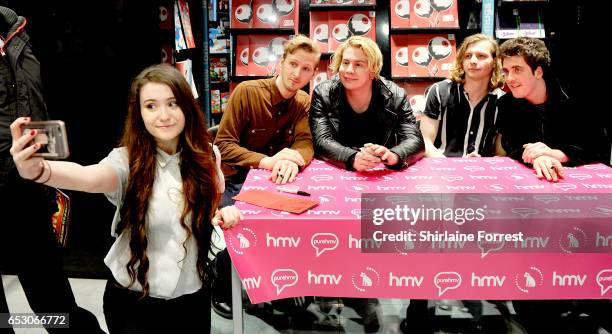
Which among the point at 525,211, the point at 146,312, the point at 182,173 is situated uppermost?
the point at 182,173

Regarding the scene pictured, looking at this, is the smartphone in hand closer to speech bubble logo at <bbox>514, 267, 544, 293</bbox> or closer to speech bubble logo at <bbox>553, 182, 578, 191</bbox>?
speech bubble logo at <bbox>514, 267, 544, 293</bbox>

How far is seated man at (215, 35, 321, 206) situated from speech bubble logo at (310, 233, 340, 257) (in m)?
0.77

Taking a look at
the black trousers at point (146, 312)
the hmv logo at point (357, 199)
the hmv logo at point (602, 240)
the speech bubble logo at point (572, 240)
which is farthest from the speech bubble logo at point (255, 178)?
the hmv logo at point (602, 240)

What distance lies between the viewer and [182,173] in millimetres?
1729

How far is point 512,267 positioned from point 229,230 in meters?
1.00

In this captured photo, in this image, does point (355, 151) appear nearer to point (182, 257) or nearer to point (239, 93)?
point (239, 93)

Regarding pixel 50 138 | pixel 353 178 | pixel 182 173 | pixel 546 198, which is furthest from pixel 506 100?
pixel 50 138

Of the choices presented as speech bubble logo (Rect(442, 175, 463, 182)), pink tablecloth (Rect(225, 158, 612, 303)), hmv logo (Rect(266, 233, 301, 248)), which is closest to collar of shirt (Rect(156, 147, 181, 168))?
pink tablecloth (Rect(225, 158, 612, 303))

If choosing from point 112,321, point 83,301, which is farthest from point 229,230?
point 83,301

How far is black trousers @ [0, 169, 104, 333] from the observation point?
7.30 ft

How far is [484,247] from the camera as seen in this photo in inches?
68.5

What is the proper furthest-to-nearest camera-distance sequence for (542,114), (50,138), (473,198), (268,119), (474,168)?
(268,119) → (542,114) → (474,168) → (473,198) → (50,138)

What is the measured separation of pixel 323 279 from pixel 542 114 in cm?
146

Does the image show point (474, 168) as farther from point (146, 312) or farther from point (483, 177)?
point (146, 312)
